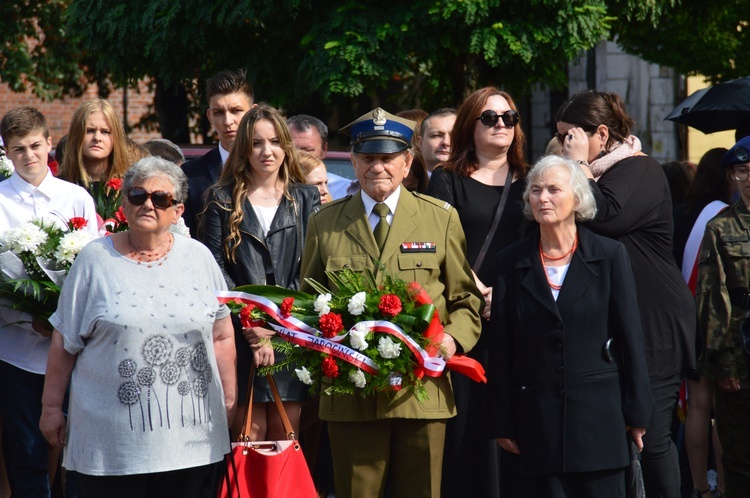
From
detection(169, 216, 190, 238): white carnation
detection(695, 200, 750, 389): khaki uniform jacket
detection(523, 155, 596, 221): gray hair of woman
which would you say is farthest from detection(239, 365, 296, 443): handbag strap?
detection(695, 200, 750, 389): khaki uniform jacket

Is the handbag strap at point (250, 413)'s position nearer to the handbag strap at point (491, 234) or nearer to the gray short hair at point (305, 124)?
the handbag strap at point (491, 234)

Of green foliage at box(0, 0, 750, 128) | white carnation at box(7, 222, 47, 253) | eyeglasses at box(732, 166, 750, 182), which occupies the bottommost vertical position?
white carnation at box(7, 222, 47, 253)

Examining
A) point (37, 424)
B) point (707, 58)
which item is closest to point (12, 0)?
point (707, 58)

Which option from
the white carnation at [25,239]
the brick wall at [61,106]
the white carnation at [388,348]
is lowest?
the white carnation at [388,348]

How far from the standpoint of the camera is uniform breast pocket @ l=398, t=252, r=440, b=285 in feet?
16.7

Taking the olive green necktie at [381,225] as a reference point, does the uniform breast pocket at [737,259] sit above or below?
below

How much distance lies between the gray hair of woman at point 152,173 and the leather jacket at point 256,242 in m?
0.80

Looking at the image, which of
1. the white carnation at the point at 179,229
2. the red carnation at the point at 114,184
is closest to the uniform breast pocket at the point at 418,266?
the white carnation at the point at 179,229

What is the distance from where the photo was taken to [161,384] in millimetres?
4695

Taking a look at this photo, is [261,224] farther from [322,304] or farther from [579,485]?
[579,485]

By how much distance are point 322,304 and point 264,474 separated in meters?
0.89

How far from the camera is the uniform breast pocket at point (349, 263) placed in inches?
201

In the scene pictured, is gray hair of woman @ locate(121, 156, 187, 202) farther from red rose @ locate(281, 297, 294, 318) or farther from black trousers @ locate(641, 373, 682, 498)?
black trousers @ locate(641, 373, 682, 498)

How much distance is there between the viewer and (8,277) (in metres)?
5.63
